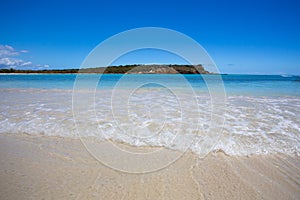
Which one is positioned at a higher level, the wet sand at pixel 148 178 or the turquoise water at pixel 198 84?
the turquoise water at pixel 198 84

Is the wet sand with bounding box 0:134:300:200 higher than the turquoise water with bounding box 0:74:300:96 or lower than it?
lower

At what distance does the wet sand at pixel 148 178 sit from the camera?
2.09 m

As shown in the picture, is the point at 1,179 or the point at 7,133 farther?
the point at 7,133

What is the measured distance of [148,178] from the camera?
7.93 feet

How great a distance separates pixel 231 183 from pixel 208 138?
1.56m

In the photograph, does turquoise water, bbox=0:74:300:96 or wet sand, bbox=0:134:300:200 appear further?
turquoise water, bbox=0:74:300:96

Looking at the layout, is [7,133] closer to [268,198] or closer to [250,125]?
[268,198]

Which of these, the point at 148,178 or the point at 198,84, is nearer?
the point at 148,178

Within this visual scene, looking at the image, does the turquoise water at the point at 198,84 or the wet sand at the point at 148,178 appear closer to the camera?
the wet sand at the point at 148,178

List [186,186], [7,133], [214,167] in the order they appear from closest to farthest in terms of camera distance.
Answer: [186,186]
[214,167]
[7,133]

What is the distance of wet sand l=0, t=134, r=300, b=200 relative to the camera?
2092 mm

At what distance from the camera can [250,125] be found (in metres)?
4.68

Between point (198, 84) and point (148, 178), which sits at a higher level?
point (198, 84)

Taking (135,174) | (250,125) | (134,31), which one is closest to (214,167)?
(135,174)
